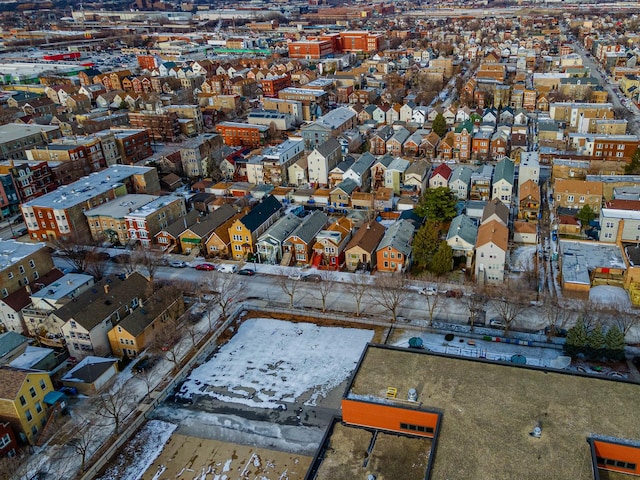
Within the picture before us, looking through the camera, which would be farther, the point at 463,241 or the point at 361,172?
the point at 361,172

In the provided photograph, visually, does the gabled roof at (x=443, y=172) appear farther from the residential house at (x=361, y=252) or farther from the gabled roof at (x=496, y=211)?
the residential house at (x=361, y=252)

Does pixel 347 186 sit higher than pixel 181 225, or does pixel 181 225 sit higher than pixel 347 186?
pixel 347 186

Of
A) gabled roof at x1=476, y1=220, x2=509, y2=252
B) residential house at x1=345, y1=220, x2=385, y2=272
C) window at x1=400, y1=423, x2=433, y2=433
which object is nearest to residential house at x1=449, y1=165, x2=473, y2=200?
gabled roof at x1=476, y1=220, x2=509, y2=252

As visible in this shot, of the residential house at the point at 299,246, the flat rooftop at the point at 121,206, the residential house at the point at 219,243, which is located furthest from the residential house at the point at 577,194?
the flat rooftop at the point at 121,206

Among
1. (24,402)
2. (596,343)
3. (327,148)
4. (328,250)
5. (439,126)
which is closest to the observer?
(24,402)

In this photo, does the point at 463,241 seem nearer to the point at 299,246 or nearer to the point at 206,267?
the point at 299,246

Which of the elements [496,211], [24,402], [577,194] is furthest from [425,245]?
[24,402]

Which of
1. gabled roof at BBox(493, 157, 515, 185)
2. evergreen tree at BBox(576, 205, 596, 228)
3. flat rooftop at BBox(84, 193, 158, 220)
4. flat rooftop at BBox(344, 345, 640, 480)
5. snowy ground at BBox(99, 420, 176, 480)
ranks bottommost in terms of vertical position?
snowy ground at BBox(99, 420, 176, 480)

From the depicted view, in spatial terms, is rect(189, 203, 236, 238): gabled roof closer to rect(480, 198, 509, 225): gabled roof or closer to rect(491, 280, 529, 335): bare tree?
rect(480, 198, 509, 225): gabled roof
